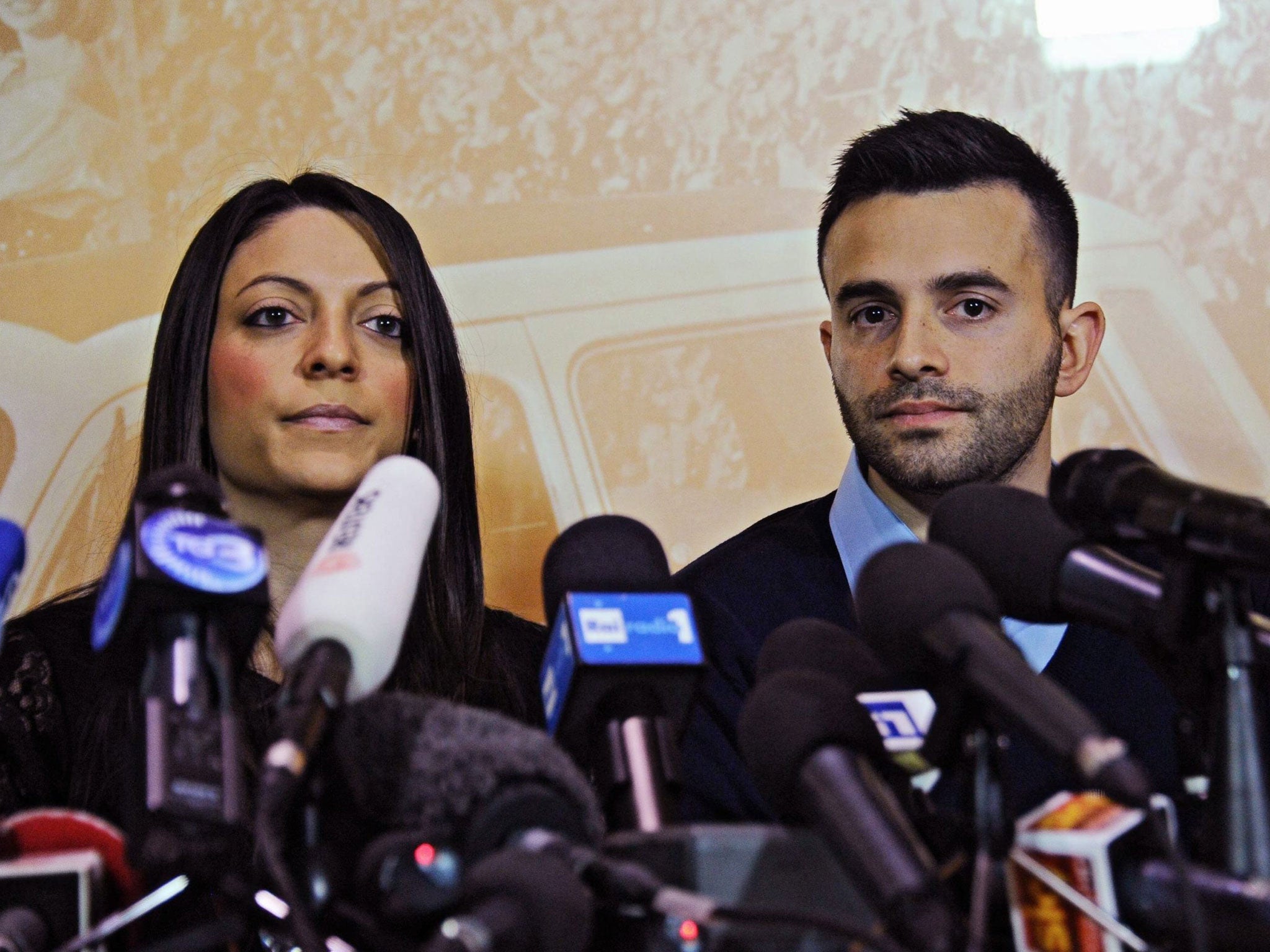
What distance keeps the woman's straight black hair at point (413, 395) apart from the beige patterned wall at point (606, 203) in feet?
1.18

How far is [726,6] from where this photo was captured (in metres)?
2.41

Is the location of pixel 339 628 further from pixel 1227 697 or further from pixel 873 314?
pixel 873 314

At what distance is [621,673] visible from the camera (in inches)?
44.0

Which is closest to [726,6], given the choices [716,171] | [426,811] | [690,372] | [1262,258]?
[716,171]

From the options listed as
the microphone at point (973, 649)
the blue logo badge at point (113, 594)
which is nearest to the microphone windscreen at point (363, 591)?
the blue logo badge at point (113, 594)

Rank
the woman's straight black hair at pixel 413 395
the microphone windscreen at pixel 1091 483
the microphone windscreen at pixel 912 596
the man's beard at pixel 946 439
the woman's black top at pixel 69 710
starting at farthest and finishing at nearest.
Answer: the man's beard at pixel 946 439
the woman's straight black hair at pixel 413 395
the woman's black top at pixel 69 710
the microphone windscreen at pixel 1091 483
the microphone windscreen at pixel 912 596

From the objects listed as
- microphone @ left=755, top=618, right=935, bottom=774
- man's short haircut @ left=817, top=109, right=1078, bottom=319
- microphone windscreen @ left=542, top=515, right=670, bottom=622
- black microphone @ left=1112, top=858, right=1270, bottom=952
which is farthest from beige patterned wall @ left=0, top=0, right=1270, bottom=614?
black microphone @ left=1112, top=858, right=1270, bottom=952

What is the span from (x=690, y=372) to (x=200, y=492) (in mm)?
1389

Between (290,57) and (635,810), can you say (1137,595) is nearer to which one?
(635,810)

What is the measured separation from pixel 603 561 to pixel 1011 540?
0.34 metres

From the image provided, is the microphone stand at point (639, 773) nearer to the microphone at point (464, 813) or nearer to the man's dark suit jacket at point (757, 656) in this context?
the microphone at point (464, 813)

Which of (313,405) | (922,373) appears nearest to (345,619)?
(313,405)

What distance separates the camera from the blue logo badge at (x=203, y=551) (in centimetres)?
95

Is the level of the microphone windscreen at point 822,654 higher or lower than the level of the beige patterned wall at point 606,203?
lower
